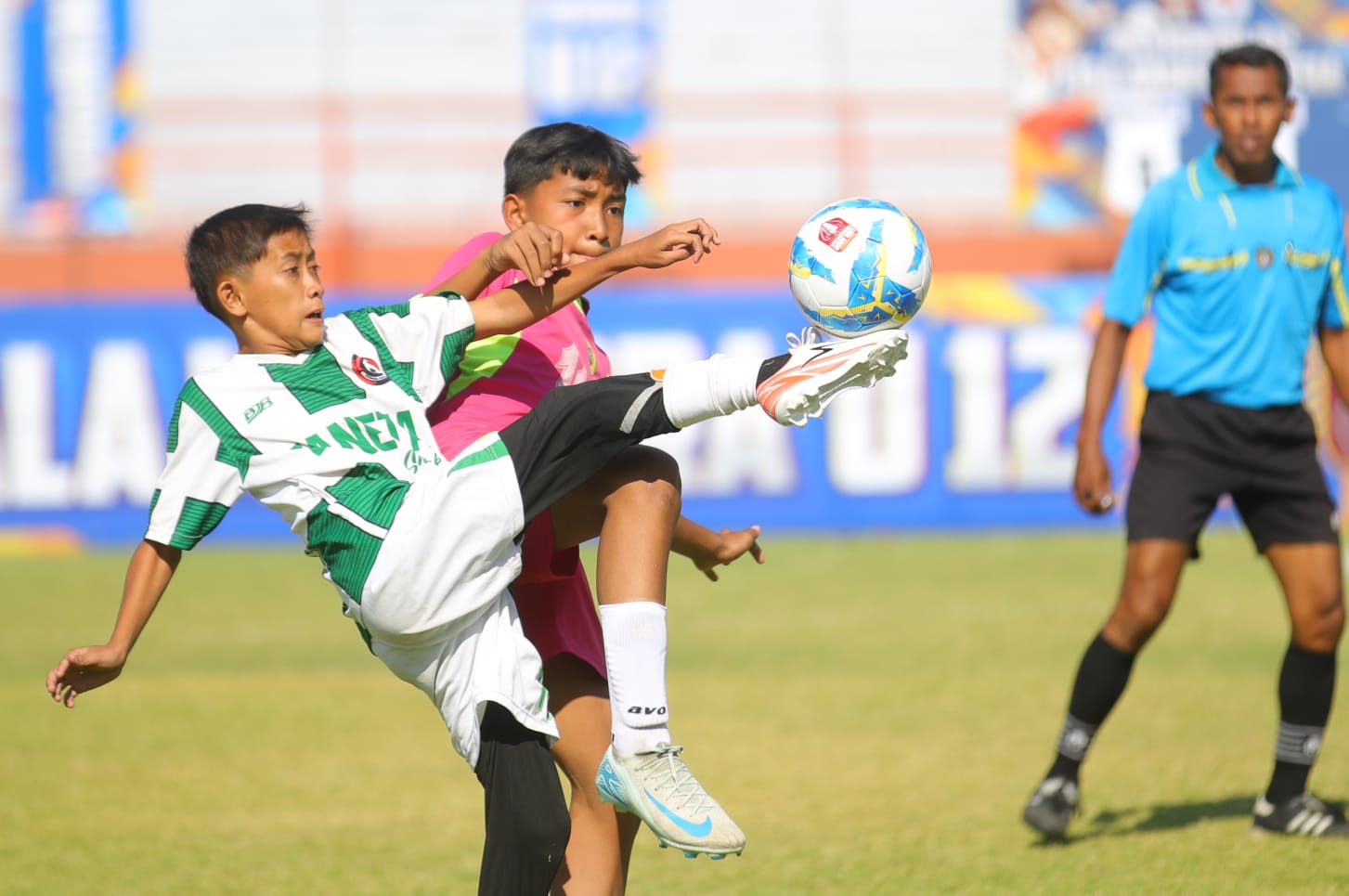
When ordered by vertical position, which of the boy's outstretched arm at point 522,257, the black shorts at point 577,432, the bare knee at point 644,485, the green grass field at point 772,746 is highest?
the boy's outstretched arm at point 522,257

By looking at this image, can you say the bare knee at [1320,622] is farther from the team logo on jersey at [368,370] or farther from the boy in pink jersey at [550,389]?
the team logo on jersey at [368,370]

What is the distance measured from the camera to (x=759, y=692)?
A: 26.3ft

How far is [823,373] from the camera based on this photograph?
3346 mm

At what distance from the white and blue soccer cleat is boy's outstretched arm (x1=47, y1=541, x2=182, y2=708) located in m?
1.06

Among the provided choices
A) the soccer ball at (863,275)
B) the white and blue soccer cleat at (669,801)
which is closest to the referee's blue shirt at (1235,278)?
the soccer ball at (863,275)

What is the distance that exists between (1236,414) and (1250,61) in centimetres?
109

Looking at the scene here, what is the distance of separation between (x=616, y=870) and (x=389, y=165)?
15712 mm

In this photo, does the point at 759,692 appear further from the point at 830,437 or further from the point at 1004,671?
the point at 830,437

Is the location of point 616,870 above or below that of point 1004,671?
above

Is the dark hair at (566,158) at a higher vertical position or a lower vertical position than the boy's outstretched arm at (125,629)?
higher

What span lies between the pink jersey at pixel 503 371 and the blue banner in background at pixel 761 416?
8.86 metres

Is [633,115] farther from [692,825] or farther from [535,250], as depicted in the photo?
[692,825]

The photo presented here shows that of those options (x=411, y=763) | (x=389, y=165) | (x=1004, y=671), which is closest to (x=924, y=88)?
(x=389, y=165)

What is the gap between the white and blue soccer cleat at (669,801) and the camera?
3.35 meters
